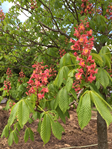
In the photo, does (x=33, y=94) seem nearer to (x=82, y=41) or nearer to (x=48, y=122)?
(x=48, y=122)

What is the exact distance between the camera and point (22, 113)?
81cm

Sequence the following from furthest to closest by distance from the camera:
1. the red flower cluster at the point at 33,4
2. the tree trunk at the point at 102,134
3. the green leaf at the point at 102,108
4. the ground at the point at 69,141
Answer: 1. the ground at the point at 69,141
2. the tree trunk at the point at 102,134
3. the red flower cluster at the point at 33,4
4. the green leaf at the point at 102,108

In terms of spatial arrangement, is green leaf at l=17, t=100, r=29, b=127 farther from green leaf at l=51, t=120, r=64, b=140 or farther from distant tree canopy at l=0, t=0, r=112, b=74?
distant tree canopy at l=0, t=0, r=112, b=74

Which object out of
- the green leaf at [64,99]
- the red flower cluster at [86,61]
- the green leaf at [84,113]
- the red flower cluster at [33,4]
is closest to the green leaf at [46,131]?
the green leaf at [64,99]

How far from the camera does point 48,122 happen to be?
828mm

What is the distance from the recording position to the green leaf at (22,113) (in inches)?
30.5

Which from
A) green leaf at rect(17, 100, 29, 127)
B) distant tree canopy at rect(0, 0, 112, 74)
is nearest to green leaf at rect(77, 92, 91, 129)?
green leaf at rect(17, 100, 29, 127)

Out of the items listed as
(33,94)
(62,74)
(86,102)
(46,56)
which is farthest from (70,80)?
(46,56)

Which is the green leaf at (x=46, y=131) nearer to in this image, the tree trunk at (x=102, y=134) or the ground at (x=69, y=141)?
the tree trunk at (x=102, y=134)

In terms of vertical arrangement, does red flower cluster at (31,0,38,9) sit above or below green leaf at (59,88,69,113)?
above

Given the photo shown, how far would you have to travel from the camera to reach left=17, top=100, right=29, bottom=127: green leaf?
2.54 feet

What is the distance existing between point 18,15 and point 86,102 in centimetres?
253

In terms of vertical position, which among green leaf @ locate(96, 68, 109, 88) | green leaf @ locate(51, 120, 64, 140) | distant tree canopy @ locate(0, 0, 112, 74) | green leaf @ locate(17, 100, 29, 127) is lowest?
green leaf @ locate(51, 120, 64, 140)

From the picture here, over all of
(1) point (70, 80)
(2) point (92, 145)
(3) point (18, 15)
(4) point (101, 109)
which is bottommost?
(2) point (92, 145)
